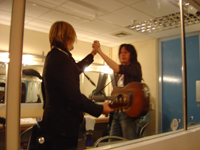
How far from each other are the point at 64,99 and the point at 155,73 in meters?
2.19

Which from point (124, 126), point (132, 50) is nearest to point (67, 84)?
point (124, 126)

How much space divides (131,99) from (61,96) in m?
0.67

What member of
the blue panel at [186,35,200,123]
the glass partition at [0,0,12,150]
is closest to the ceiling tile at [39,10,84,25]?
the glass partition at [0,0,12,150]

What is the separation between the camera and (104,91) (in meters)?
1.50

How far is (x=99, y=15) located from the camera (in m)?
1.94

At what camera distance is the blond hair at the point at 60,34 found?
46.1 inches

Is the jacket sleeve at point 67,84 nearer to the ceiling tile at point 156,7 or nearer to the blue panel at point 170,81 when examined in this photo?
the ceiling tile at point 156,7

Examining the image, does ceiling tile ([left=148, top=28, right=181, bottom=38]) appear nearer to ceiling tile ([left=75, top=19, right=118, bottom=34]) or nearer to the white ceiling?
the white ceiling

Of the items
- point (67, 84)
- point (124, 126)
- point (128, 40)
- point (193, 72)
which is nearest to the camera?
point (67, 84)

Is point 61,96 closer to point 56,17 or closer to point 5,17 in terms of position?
point 5,17

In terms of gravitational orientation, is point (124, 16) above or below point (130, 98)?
above

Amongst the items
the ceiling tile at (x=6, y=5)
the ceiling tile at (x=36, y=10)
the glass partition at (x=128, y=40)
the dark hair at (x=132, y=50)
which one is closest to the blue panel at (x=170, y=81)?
the glass partition at (x=128, y=40)

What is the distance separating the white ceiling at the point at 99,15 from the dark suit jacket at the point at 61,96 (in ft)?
1.07

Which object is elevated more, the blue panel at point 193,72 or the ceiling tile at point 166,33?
the ceiling tile at point 166,33
